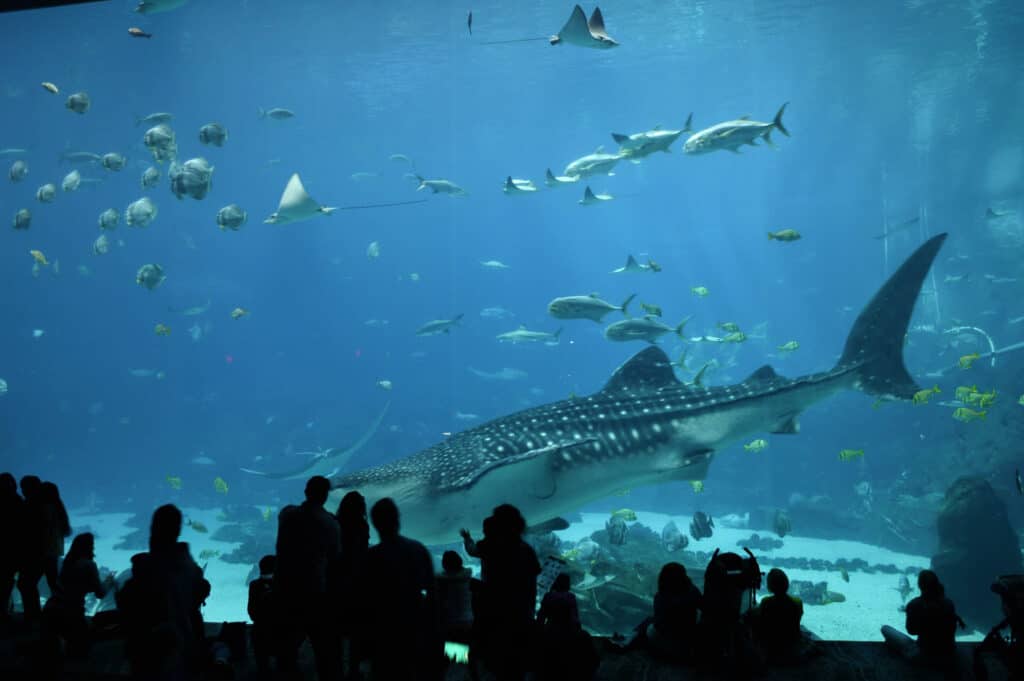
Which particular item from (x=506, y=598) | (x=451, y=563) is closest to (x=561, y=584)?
(x=506, y=598)

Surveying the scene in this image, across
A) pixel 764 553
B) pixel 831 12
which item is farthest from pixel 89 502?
pixel 831 12

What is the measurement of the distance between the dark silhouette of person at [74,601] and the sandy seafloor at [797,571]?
222cm

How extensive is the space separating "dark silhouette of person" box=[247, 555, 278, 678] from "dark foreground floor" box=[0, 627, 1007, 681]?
22 cm

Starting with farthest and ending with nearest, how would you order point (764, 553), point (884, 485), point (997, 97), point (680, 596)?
1. point (997, 97)
2. point (884, 485)
3. point (764, 553)
4. point (680, 596)

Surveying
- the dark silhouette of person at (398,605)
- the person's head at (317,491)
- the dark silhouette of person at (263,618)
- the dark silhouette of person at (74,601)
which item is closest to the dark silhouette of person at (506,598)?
the dark silhouette of person at (398,605)

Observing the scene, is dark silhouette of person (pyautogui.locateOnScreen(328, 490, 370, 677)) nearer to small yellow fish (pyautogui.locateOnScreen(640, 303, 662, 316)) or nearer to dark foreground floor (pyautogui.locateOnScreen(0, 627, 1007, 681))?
dark foreground floor (pyautogui.locateOnScreen(0, 627, 1007, 681))

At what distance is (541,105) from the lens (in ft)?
113

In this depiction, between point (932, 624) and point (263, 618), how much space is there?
3.44 m

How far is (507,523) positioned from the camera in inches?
114

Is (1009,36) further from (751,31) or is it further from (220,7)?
(220,7)

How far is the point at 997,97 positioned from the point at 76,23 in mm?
41440

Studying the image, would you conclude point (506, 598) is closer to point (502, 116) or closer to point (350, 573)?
point (350, 573)

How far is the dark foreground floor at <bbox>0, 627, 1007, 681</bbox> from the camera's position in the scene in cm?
314

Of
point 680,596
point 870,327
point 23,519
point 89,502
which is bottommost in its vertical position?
point 89,502
